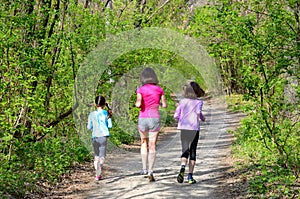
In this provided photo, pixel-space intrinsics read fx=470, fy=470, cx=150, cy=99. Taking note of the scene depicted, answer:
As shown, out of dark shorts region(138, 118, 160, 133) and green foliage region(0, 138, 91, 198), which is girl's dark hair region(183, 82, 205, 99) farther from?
green foliage region(0, 138, 91, 198)

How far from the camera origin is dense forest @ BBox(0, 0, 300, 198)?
7770mm

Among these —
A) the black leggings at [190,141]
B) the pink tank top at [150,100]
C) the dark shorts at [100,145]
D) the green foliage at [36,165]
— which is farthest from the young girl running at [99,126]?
the black leggings at [190,141]

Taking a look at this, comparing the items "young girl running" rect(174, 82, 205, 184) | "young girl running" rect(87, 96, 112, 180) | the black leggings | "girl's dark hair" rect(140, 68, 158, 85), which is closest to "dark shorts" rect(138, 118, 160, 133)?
"young girl running" rect(174, 82, 205, 184)

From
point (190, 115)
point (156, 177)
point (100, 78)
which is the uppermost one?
point (100, 78)

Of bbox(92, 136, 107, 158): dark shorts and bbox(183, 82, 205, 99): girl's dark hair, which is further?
bbox(92, 136, 107, 158): dark shorts

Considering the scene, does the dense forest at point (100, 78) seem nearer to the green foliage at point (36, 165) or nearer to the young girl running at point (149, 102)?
the green foliage at point (36, 165)

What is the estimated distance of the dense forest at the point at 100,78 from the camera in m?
7.77

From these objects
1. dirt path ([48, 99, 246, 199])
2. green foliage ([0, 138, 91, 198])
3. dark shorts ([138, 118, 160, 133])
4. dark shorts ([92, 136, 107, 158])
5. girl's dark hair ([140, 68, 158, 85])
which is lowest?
dirt path ([48, 99, 246, 199])

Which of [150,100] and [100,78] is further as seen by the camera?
[100,78]

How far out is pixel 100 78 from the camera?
12344 millimetres

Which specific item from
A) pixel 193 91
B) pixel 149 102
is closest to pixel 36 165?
pixel 149 102

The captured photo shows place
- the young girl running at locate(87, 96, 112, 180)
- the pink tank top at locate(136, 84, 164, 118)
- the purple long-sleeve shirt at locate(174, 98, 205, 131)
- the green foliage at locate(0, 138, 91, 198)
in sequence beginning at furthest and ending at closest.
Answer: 1. the young girl running at locate(87, 96, 112, 180)
2. the purple long-sleeve shirt at locate(174, 98, 205, 131)
3. the pink tank top at locate(136, 84, 164, 118)
4. the green foliage at locate(0, 138, 91, 198)

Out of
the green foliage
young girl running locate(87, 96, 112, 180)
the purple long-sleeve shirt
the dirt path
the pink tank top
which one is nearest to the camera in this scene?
the green foliage

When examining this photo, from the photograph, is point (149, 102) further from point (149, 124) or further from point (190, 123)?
point (190, 123)
